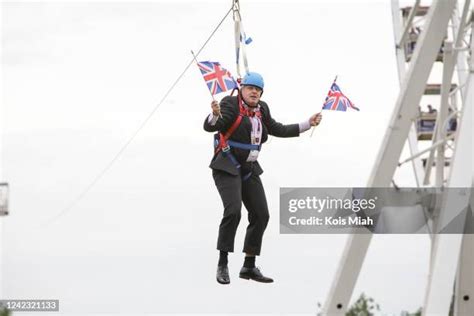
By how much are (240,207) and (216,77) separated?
162 cm

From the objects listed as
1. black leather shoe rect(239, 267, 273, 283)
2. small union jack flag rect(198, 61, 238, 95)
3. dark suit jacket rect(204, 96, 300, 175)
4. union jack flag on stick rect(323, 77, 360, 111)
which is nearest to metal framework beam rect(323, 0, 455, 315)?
union jack flag on stick rect(323, 77, 360, 111)

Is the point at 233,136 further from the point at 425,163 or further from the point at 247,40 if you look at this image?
the point at 425,163

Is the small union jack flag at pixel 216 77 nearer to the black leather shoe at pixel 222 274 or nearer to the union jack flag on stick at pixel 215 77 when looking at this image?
the union jack flag on stick at pixel 215 77

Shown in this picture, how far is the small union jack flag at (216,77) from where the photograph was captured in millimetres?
21609

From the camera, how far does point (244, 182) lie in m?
22.2

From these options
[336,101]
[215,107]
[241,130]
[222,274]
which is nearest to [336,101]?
[336,101]

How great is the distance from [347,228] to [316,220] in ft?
17.2

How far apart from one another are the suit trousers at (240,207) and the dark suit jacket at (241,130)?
10 centimetres

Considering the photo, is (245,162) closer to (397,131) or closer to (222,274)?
(222,274)

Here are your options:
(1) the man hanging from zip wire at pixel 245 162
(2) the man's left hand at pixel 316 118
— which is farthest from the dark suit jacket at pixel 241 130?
(2) the man's left hand at pixel 316 118

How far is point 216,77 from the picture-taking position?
71.1 feet

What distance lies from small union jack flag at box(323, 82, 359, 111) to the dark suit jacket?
61 centimetres

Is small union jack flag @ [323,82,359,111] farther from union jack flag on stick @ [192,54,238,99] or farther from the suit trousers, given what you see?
union jack flag on stick @ [192,54,238,99]

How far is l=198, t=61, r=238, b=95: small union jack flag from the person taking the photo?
21609 millimetres
